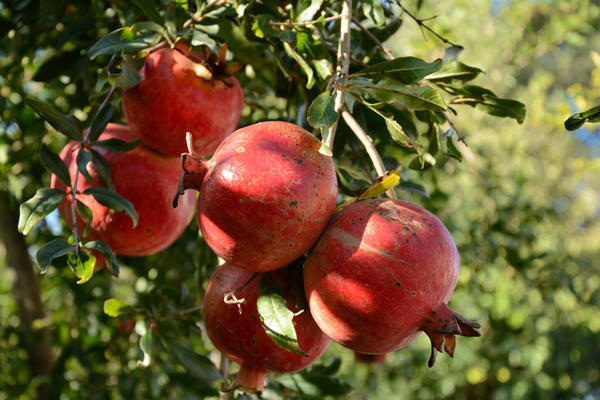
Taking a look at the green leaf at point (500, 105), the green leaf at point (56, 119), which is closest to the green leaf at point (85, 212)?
the green leaf at point (56, 119)

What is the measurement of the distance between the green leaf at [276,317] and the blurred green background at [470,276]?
54 centimetres

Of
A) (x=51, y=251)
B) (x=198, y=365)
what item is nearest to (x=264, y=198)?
(x=51, y=251)

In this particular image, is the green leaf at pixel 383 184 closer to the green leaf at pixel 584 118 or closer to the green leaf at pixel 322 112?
the green leaf at pixel 322 112

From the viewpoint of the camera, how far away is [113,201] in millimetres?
932

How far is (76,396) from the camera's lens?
2.16 meters

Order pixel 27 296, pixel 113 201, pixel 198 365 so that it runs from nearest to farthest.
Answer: pixel 113 201
pixel 198 365
pixel 27 296

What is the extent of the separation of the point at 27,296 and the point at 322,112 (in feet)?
6.15

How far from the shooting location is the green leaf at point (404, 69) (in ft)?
2.75

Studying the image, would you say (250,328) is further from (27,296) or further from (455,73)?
(27,296)

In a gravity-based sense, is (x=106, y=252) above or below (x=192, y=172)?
below

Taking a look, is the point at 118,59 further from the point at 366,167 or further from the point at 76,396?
the point at 76,396

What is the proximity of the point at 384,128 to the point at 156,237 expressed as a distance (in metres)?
0.49

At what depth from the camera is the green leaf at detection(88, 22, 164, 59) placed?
93 cm

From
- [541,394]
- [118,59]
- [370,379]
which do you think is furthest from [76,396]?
[541,394]
